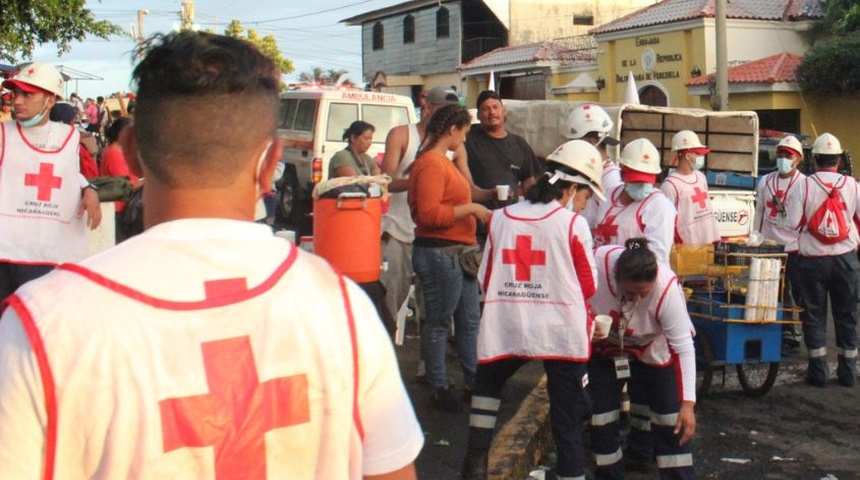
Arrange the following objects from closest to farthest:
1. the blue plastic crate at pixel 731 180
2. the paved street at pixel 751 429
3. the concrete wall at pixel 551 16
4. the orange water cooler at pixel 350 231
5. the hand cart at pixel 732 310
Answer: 1. the paved street at pixel 751 429
2. the orange water cooler at pixel 350 231
3. the hand cart at pixel 732 310
4. the blue plastic crate at pixel 731 180
5. the concrete wall at pixel 551 16

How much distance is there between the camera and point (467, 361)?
7.25 m

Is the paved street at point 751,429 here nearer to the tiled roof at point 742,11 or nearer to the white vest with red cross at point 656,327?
the white vest with red cross at point 656,327

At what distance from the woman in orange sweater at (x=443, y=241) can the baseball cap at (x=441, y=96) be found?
2.64 feet

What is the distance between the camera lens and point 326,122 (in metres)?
18.0

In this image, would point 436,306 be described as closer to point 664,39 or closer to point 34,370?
point 34,370

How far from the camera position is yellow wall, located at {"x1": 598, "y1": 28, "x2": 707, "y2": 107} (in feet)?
116

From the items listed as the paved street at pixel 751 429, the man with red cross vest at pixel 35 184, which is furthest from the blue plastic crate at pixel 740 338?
the man with red cross vest at pixel 35 184

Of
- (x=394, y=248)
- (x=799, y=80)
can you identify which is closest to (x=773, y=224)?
(x=394, y=248)

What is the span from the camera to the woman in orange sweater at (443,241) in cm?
668

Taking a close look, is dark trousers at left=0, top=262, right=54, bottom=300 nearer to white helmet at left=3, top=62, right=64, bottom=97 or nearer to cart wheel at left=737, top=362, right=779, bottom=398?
white helmet at left=3, top=62, right=64, bottom=97

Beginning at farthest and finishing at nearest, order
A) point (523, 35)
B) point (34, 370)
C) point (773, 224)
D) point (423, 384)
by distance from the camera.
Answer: point (523, 35) → point (773, 224) → point (423, 384) → point (34, 370)

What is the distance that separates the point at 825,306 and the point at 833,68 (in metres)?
23.1

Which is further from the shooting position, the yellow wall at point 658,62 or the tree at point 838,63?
the yellow wall at point 658,62

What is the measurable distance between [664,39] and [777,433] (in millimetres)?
30815
